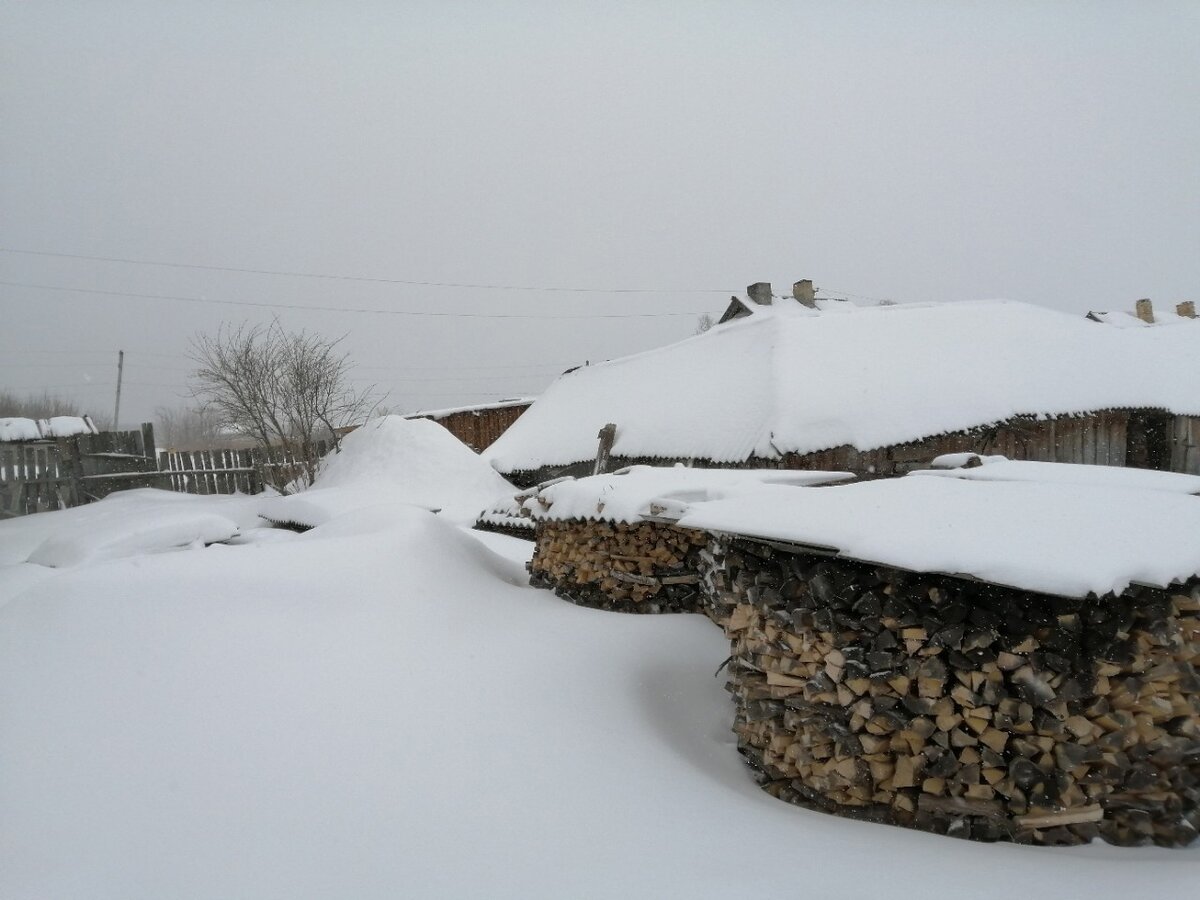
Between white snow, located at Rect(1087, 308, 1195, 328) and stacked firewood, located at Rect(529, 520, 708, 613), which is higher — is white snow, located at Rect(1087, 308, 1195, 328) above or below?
above

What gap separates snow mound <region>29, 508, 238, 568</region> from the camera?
6.44 meters

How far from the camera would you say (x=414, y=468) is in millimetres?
15297

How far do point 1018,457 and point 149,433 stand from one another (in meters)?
19.1

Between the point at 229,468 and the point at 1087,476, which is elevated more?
the point at 1087,476

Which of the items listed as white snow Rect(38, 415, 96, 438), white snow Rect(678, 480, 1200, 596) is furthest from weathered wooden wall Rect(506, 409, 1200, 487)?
white snow Rect(38, 415, 96, 438)

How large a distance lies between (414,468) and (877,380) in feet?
35.2

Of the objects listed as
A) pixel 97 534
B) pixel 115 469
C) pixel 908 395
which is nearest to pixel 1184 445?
pixel 908 395

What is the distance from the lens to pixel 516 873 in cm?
247

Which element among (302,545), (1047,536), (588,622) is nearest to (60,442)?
(302,545)

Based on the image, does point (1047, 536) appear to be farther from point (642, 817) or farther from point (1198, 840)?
point (642, 817)

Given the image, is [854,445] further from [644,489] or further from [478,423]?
[478,423]

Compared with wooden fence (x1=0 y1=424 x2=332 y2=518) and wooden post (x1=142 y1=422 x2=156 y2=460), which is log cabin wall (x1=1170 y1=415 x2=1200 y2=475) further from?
wooden post (x1=142 y1=422 x2=156 y2=460)

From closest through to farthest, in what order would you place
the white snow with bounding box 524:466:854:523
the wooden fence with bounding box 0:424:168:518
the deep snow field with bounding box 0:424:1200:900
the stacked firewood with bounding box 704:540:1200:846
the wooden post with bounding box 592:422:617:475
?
the deep snow field with bounding box 0:424:1200:900, the stacked firewood with bounding box 704:540:1200:846, the white snow with bounding box 524:466:854:523, the wooden fence with bounding box 0:424:168:518, the wooden post with bounding box 592:422:617:475

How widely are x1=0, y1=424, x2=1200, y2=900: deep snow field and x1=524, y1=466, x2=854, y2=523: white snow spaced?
119cm
